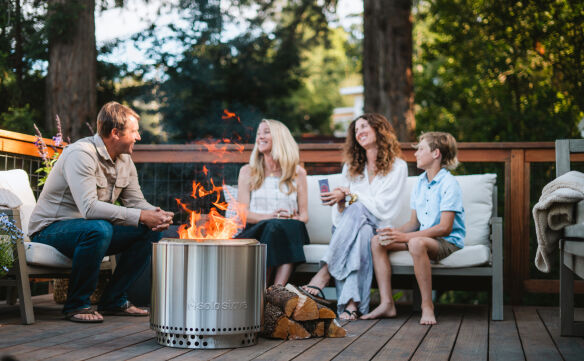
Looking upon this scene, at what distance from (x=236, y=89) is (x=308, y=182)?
6313mm

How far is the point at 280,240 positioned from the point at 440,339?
4.02ft

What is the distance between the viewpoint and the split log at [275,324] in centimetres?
299

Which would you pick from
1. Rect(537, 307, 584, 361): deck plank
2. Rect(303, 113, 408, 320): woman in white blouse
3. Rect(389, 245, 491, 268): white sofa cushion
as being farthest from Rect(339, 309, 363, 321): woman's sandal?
Rect(537, 307, 584, 361): deck plank

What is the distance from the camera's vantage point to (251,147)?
5.09 m

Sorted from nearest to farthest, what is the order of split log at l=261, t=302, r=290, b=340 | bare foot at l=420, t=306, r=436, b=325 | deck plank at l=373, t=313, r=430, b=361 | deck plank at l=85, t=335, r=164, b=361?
deck plank at l=85, t=335, r=164, b=361 < deck plank at l=373, t=313, r=430, b=361 < split log at l=261, t=302, r=290, b=340 < bare foot at l=420, t=306, r=436, b=325

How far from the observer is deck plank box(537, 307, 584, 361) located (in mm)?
2645

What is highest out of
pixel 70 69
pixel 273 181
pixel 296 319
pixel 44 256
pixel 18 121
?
pixel 70 69

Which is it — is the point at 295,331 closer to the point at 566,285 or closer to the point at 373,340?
the point at 373,340

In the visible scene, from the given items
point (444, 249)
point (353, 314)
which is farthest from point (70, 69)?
point (444, 249)

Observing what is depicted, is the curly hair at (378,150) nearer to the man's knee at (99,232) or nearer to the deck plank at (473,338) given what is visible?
the deck plank at (473,338)

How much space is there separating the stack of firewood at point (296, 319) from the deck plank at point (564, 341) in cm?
102

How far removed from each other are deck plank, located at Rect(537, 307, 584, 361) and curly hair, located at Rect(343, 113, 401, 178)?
1352 millimetres

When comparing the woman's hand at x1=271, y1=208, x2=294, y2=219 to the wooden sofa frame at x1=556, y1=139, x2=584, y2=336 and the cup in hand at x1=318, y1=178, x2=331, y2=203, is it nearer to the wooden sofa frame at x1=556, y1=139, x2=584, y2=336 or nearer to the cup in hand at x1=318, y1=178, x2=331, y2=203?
the cup in hand at x1=318, y1=178, x2=331, y2=203

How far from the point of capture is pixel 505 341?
3.00 m
